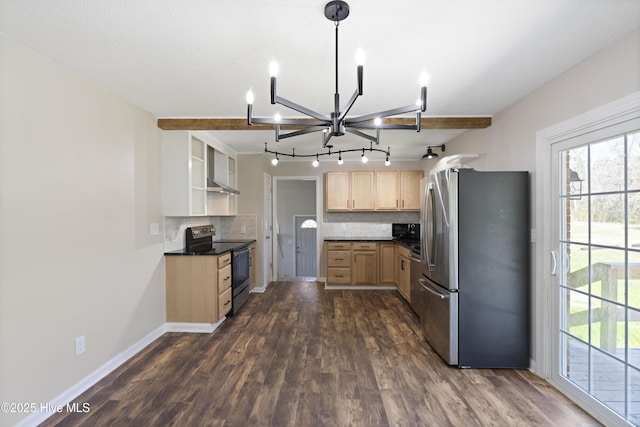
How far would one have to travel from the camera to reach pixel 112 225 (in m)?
2.53

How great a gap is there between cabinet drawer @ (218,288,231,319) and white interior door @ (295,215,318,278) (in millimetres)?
4596

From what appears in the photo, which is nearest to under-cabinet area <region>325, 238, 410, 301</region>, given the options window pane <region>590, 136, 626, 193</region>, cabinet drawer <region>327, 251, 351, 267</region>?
cabinet drawer <region>327, 251, 351, 267</region>

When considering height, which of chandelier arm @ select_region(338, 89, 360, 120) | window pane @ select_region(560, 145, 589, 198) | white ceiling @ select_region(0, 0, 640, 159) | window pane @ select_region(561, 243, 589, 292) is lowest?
window pane @ select_region(561, 243, 589, 292)

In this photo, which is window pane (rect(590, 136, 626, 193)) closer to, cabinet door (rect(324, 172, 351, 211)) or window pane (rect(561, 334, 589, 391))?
window pane (rect(561, 334, 589, 391))

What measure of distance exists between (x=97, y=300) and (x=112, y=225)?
24.6 inches

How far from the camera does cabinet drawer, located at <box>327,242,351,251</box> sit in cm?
516

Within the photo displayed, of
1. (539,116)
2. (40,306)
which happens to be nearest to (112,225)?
(40,306)

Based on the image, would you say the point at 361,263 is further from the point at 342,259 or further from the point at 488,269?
the point at 488,269

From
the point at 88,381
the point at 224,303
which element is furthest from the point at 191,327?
the point at 88,381

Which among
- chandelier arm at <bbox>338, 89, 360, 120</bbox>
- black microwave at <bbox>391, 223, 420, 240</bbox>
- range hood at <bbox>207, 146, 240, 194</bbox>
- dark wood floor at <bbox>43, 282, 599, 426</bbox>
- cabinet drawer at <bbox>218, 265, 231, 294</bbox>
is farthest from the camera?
black microwave at <bbox>391, 223, 420, 240</bbox>

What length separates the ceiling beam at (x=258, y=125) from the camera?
124 inches

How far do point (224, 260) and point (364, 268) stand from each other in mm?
2539

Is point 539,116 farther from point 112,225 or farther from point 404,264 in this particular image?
point 112,225

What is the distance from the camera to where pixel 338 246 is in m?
5.17
